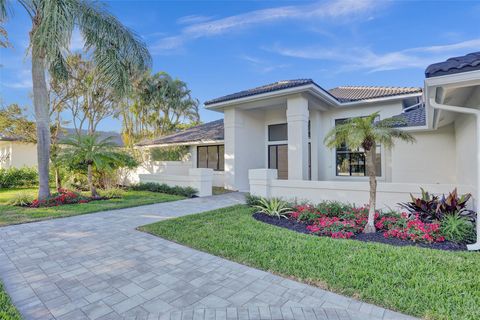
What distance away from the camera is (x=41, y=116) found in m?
9.70

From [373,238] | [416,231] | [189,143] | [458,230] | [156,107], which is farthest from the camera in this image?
[156,107]

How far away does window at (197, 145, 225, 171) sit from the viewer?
15.3m

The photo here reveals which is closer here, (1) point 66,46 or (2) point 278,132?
(1) point 66,46

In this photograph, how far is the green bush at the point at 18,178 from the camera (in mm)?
16859

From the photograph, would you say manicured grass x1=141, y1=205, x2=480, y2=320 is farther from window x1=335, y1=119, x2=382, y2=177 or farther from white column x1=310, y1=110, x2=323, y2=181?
window x1=335, y1=119, x2=382, y2=177

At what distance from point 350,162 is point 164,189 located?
9.94 meters

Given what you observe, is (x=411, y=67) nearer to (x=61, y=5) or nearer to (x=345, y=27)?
(x=345, y=27)

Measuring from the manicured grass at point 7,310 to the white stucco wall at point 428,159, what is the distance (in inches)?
476

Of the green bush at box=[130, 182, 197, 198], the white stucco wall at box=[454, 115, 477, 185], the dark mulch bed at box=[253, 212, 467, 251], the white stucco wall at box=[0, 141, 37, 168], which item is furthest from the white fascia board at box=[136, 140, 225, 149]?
the white stucco wall at box=[0, 141, 37, 168]

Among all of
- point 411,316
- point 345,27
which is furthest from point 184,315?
point 345,27

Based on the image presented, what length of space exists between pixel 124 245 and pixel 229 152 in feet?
27.6

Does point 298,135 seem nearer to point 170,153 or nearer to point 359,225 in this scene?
point 359,225

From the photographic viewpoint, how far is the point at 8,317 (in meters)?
2.64

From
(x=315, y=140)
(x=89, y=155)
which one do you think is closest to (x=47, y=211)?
(x=89, y=155)
